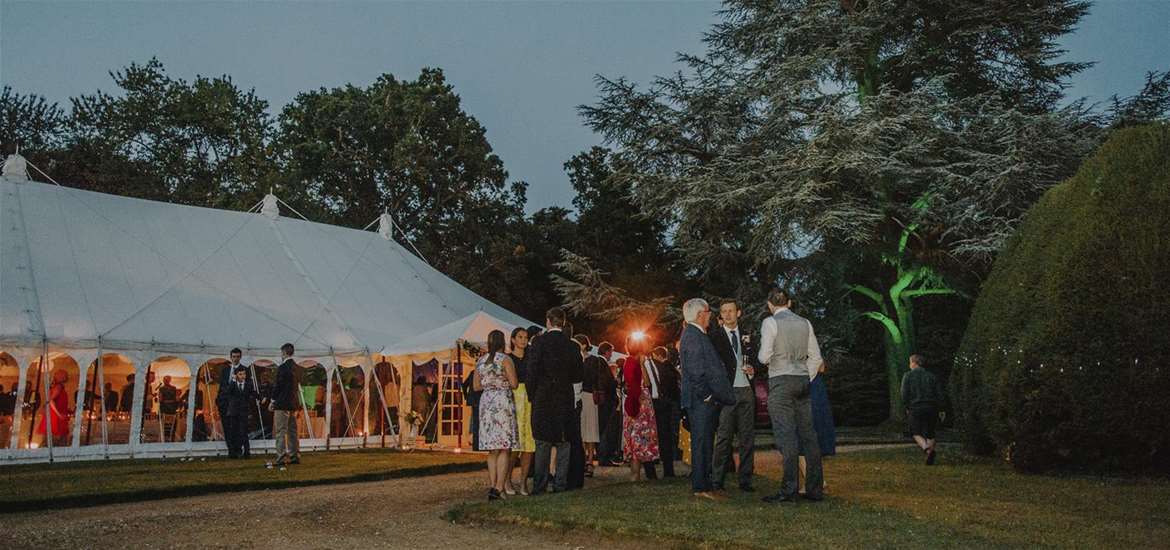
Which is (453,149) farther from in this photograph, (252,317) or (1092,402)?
(1092,402)

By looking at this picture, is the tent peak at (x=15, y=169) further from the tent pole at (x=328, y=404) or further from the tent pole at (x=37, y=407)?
the tent pole at (x=328, y=404)

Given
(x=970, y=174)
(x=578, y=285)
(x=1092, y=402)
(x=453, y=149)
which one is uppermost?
(x=453, y=149)

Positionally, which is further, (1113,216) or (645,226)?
(645,226)

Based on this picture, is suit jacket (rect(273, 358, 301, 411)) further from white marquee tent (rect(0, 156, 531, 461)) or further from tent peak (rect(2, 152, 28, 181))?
tent peak (rect(2, 152, 28, 181))

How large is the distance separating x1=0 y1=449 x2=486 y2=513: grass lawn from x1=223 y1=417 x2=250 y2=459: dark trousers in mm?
343

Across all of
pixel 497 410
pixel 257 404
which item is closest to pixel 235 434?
pixel 257 404

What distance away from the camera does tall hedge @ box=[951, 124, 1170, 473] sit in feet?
30.5

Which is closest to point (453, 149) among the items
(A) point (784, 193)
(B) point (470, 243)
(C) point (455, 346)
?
(B) point (470, 243)

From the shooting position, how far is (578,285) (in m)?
25.2

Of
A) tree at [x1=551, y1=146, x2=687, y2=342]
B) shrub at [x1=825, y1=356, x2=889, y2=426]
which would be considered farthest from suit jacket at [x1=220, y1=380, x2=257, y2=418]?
shrub at [x1=825, y1=356, x2=889, y2=426]

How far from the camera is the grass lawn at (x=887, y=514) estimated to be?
5500mm

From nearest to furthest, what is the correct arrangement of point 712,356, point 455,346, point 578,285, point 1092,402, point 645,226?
point 712,356, point 1092,402, point 455,346, point 578,285, point 645,226

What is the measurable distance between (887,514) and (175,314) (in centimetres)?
1347

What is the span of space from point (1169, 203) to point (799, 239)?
453 inches
